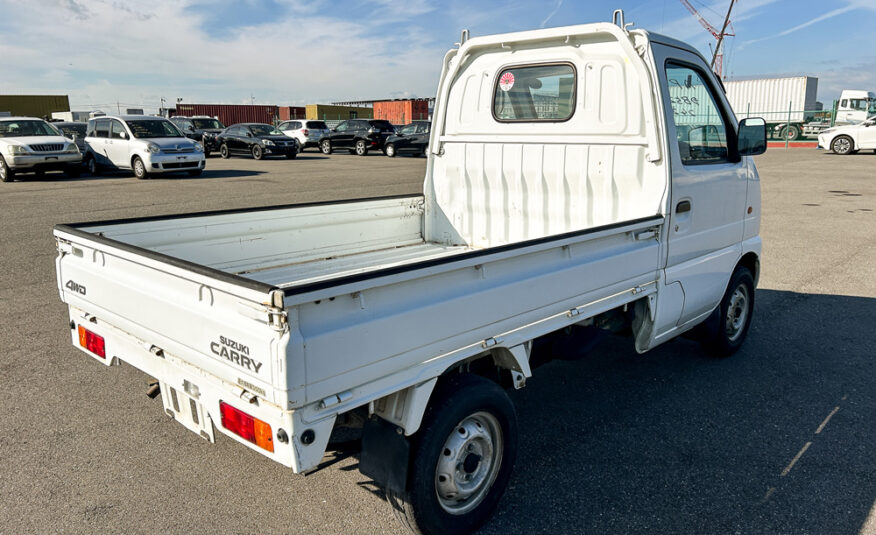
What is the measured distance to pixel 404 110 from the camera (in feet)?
180

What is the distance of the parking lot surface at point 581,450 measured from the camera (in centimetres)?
308

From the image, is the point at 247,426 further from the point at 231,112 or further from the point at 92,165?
the point at 231,112

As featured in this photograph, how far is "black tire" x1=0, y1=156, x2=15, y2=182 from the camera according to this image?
1722 centimetres

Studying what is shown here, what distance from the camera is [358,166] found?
76.2ft

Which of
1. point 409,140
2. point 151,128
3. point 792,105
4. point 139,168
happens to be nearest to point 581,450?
point 139,168

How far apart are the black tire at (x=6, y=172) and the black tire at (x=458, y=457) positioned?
18662 mm

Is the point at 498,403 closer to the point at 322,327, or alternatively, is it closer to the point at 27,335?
the point at 322,327

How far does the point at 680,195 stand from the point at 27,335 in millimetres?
5239

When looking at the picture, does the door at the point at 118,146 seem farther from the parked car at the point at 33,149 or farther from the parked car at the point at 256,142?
the parked car at the point at 256,142

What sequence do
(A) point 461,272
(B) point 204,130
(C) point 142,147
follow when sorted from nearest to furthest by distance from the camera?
(A) point 461,272
(C) point 142,147
(B) point 204,130

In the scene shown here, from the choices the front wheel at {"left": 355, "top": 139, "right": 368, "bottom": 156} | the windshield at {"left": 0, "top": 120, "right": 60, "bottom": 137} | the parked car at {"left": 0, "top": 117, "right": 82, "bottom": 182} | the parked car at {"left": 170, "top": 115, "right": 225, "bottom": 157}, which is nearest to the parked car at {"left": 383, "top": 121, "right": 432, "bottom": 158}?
the front wheel at {"left": 355, "top": 139, "right": 368, "bottom": 156}

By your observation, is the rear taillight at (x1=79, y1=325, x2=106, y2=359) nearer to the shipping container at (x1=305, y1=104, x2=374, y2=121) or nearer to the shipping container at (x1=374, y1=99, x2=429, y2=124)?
the shipping container at (x1=374, y1=99, x2=429, y2=124)

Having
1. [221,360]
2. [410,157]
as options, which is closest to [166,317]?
[221,360]

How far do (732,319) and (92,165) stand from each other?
19461 millimetres
